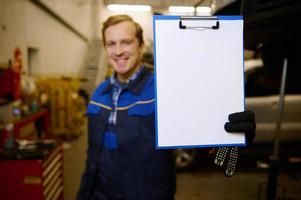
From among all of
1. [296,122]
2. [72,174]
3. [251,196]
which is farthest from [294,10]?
[72,174]

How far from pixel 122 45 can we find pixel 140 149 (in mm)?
429

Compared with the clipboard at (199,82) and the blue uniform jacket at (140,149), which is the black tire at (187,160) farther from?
the clipboard at (199,82)

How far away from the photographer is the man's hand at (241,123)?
30.5 inches

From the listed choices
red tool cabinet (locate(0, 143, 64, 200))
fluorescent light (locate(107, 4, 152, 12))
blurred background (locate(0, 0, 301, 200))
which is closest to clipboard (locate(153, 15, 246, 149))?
blurred background (locate(0, 0, 301, 200))

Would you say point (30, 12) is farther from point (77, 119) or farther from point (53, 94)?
point (77, 119)

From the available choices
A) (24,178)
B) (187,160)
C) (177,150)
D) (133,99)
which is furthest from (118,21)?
(187,160)

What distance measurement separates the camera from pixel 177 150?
11.8 ft

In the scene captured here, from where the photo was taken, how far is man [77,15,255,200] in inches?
46.6

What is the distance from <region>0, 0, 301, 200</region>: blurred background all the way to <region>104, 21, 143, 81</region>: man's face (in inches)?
2.8

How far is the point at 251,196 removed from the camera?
2.76 metres

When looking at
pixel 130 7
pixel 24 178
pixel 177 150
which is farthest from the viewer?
pixel 177 150

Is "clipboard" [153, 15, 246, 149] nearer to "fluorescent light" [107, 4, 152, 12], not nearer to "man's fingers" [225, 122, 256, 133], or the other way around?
"man's fingers" [225, 122, 256, 133]

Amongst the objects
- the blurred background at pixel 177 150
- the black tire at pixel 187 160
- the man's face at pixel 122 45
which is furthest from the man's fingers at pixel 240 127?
the black tire at pixel 187 160

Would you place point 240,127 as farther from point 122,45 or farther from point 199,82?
point 122,45
